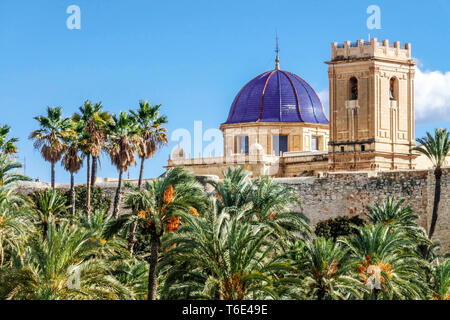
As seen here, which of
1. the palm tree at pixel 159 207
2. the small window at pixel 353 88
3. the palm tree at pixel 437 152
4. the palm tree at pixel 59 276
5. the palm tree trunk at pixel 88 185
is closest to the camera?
the palm tree at pixel 59 276

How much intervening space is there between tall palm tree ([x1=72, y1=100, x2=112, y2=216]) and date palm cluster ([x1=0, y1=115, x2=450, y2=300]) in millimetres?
4039

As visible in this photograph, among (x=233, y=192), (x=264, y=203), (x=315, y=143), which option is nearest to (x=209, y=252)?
(x=264, y=203)

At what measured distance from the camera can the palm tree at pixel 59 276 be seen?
2800 cm

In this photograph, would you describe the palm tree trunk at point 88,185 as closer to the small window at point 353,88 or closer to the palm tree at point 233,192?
the palm tree at point 233,192

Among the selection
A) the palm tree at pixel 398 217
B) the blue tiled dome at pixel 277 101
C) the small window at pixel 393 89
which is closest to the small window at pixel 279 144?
the blue tiled dome at pixel 277 101

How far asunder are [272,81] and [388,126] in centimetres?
1387

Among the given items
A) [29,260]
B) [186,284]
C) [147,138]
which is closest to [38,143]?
[147,138]

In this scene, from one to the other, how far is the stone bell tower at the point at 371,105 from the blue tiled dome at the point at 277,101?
10.3 meters

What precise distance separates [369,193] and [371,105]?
12.2m

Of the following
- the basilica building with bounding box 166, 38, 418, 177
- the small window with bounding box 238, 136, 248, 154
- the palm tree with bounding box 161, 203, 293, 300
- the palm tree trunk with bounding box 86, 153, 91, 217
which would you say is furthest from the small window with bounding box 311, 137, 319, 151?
the palm tree with bounding box 161, 203, 293, 300

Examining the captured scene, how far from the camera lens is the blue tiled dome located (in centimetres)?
7000

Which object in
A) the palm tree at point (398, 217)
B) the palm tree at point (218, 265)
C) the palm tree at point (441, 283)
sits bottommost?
the palm tree at point (441, 283)

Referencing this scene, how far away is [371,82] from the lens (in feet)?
191
